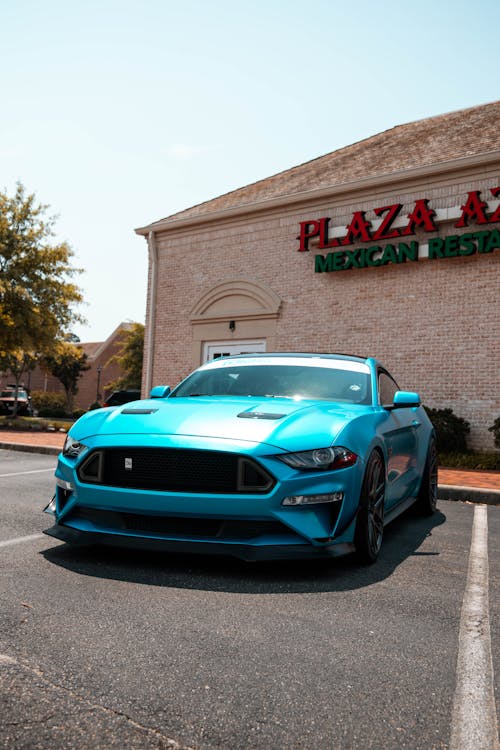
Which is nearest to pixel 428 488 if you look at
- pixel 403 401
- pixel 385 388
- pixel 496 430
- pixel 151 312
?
pixel 385 388

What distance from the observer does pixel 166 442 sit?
151 inches

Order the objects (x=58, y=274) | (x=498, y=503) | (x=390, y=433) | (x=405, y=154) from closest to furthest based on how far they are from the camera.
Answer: (x=390, y=433)
(x=498, y=503)
(x=405, y=154)
(x=58, y=274)

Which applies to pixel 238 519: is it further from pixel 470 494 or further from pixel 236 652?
pixel 470 494

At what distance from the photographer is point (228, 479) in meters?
3.71

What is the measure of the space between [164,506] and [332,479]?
3.15ft

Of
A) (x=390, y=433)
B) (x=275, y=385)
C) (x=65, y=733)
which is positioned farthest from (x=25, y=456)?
(x=65, y=733)

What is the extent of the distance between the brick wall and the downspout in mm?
206

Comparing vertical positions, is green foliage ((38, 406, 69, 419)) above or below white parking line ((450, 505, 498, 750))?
below

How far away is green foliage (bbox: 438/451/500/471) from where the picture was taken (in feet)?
39.8

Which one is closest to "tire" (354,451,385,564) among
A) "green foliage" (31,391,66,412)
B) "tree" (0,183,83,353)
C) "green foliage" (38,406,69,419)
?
"tree" (0,183,83,353)

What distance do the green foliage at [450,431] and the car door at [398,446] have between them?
23.7 feet

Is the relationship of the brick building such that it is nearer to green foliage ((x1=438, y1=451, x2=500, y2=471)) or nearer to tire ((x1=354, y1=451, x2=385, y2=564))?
green foliage ((x1=438, y1=451, x2=500, y2=471))

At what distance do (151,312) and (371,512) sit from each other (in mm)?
15921

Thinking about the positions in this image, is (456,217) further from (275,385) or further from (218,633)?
(218,633)
